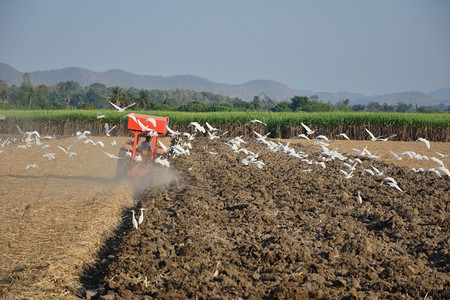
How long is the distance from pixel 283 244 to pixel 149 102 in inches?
2616

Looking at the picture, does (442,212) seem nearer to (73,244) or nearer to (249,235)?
(249,235)

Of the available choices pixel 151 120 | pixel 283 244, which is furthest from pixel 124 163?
pixel 283 244

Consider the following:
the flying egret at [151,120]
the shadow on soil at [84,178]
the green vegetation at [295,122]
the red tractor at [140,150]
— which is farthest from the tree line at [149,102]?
the flying egret at [151,120]

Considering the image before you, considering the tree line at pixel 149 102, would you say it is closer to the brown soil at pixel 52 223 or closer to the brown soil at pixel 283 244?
the brown soil at pixel 52 223

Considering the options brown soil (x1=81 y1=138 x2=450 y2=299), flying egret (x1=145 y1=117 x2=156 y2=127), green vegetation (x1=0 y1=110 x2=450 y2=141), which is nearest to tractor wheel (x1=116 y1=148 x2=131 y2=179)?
flying egret (x1=145 y1=117 x2=156 y2=127)

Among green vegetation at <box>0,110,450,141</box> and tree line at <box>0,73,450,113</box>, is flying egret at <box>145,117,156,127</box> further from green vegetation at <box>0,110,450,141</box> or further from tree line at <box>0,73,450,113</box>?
tree line at <box>0,73,450,113</box>

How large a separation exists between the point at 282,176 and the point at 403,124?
17856 millimetres

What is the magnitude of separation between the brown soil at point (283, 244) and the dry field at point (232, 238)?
2 cm

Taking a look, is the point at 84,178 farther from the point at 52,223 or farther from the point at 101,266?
the point at 101,266

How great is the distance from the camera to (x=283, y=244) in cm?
552

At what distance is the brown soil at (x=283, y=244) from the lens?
173 inches

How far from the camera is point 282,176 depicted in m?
10.7

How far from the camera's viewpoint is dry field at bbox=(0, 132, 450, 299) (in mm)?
4488

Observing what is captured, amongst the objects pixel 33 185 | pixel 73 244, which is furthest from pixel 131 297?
pixel 33 185
